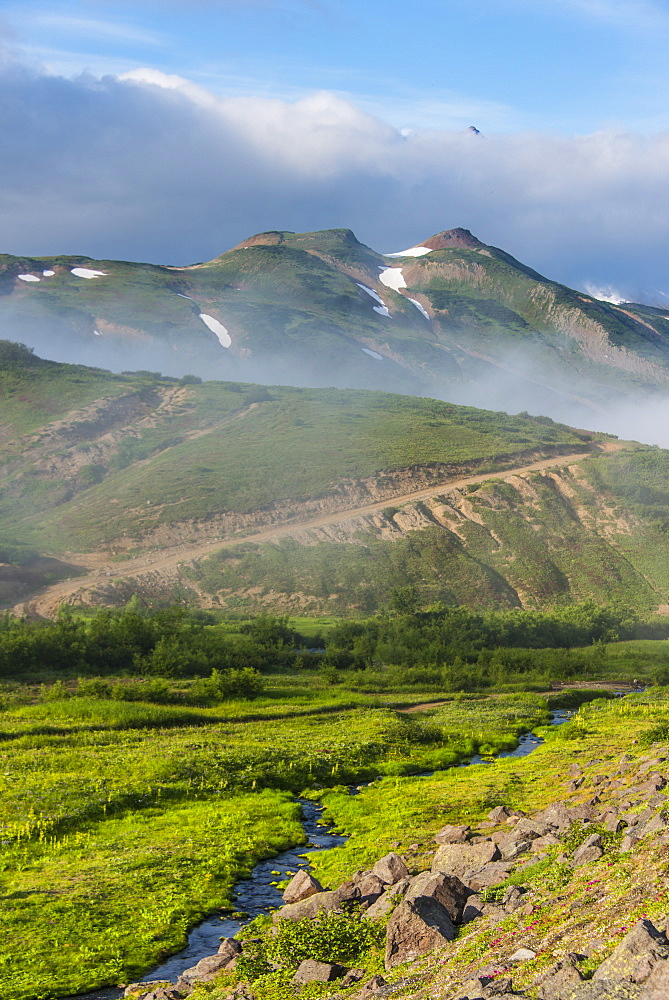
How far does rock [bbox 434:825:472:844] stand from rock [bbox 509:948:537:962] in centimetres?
1145

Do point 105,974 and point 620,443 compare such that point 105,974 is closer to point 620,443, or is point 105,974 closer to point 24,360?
point 620,443

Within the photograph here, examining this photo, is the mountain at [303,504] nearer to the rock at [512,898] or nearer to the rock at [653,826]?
the rock at [512,898]

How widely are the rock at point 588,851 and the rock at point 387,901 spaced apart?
3.82 m

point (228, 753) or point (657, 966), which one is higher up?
point (657, 966)

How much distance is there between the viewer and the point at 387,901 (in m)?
18.4

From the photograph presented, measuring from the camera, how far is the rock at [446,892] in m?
16.8

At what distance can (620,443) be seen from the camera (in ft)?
479

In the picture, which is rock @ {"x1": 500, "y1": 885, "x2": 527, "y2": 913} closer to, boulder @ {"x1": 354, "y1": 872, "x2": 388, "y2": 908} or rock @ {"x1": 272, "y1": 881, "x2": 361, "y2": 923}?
boulder @ {"x1": 354, "y1": 872, "x2": 388, "y2": 908}

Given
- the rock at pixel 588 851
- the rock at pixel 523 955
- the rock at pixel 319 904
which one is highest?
the rock at pixel 523 955

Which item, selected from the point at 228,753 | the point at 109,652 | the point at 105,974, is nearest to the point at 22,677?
the point at 109,652

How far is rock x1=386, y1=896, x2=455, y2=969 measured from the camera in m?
15.2

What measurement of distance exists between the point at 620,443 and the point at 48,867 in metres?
138

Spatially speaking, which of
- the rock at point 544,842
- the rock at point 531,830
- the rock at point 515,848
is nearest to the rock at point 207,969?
the rock at point 515,848

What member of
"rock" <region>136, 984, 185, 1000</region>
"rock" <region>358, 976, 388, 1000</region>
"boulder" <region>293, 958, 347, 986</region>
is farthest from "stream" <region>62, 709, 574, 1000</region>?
"rock" <region>358, 976, 388, 1000</region>
